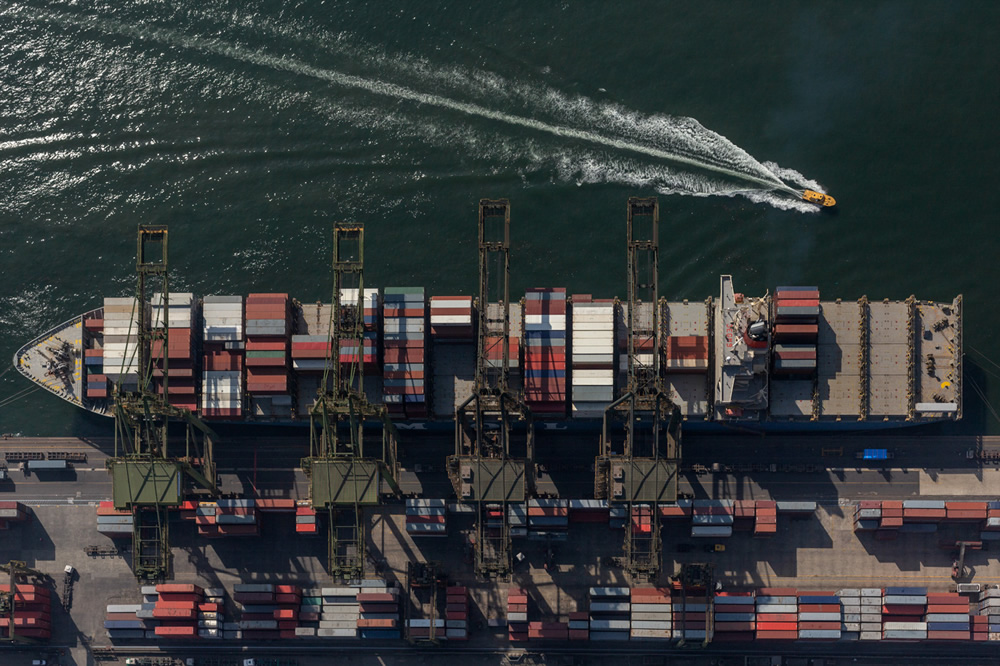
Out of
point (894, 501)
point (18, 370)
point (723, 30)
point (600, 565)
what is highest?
point (723, 30)

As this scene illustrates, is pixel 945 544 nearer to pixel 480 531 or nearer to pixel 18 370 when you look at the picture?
pixel 480 531

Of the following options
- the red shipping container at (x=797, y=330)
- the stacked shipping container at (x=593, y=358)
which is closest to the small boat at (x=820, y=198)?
the red shipping container at (x=797, y=330)

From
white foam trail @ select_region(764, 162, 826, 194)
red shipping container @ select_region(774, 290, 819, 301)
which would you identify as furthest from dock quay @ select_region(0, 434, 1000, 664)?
white foam trail @ select_region(764, 162, 826, 194)

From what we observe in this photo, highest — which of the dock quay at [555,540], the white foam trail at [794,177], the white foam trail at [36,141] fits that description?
the white foam trail at [36,141]

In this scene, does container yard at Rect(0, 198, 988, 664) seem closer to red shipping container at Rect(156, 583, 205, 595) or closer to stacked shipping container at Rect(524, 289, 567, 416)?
stacked shipping container at Rect(524, 289, 567, 416)

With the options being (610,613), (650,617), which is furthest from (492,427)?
(650,617)

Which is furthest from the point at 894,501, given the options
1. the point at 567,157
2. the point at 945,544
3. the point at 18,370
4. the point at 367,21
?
A: the point at 18,370

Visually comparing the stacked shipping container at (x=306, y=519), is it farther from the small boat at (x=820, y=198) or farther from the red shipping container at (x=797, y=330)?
the small boat at (x=820, y=198)

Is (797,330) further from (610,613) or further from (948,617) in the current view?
(610,613)
